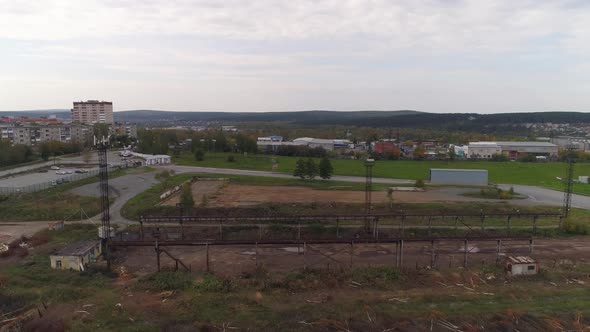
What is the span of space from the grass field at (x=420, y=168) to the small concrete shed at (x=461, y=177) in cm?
270

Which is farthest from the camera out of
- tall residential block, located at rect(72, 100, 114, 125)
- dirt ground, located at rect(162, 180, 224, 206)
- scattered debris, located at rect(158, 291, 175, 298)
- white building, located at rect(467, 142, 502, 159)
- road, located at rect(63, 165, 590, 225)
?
tall residential block, located at rect(72, 100, 114, 125)

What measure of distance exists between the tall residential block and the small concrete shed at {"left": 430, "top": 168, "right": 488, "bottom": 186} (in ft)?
324

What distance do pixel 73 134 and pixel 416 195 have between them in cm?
6601

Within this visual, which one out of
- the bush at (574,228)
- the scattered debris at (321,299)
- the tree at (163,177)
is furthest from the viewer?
the tree at (163,177)

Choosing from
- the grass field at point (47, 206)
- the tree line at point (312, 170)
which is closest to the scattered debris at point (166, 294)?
the grass field at point (47, 206)

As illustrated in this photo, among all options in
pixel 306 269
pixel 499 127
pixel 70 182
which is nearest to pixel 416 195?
pixel 306 269

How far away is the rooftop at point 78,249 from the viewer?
16.0 metres

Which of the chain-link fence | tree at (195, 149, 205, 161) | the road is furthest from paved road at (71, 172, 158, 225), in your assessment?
tree at (195, 149, 205, 161)

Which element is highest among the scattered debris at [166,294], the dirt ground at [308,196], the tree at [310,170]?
the tree at [310,170]

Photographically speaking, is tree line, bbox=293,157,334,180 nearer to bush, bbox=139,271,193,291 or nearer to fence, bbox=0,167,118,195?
fence, bbox=0,167,118,195

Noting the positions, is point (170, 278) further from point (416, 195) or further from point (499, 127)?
point (499, 127)

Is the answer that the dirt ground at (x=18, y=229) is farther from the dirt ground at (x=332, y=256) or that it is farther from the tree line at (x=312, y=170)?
the tree line at (x=312, y=170)

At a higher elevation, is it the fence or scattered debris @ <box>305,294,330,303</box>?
the fence

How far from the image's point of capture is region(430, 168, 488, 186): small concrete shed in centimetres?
3788
